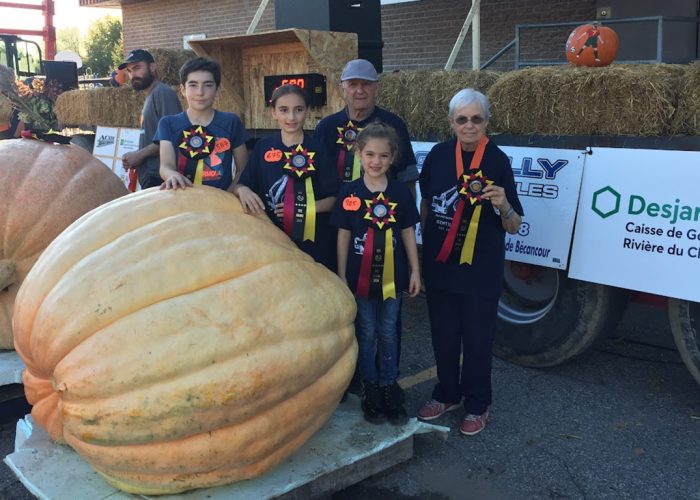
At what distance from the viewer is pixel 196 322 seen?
8.13 feet

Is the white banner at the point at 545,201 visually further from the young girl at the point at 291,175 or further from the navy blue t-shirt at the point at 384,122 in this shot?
the young girl at the point at 291,175

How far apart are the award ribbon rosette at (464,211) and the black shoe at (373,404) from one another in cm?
78

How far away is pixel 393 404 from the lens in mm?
3449

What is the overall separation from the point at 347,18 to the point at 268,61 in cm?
128

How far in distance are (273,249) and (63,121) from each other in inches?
431

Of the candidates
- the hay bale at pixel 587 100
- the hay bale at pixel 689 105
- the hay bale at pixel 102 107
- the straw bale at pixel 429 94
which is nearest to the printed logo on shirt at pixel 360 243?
the hay bale at pixel 587 100

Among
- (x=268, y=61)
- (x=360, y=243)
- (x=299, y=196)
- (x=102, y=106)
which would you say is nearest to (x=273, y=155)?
(x=299, y=196)

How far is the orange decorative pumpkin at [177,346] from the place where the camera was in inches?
95.6

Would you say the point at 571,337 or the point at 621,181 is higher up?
the point at 621,181

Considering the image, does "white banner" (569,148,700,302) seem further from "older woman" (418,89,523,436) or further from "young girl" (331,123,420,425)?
"young girl" (331,123,420,425)

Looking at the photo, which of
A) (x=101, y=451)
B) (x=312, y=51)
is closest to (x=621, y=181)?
(x=101, y=451)

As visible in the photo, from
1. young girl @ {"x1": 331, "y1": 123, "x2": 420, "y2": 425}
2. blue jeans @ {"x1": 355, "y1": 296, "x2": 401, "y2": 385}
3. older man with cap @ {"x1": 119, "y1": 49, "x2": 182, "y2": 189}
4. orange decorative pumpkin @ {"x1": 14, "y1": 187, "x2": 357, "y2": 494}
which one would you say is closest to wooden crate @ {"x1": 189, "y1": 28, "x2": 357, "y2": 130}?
older man with cap @ {"x1": 119, "y1": 49, "x2": 182, "y2": 189}

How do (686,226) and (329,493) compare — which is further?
(686,226)

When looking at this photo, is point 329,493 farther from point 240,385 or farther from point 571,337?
point 571,337
